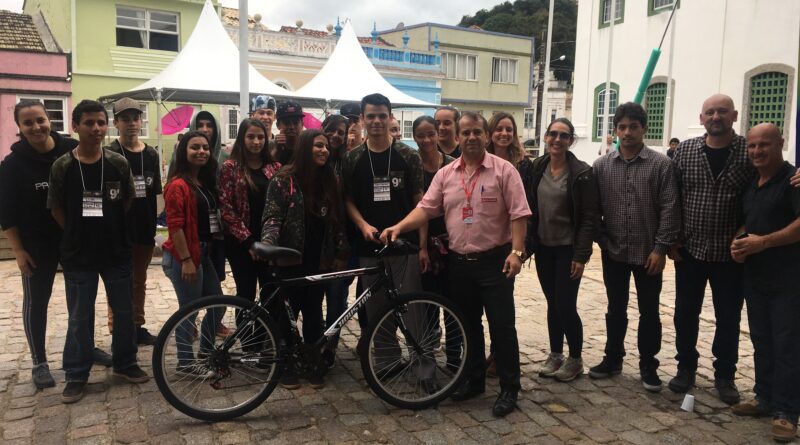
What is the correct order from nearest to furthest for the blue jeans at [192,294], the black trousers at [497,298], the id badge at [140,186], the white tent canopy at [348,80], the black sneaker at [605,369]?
the blue jeans at [192,294] < the black trousers at [497,298] < the black sneaker at [605,369] < the id badge at [140,186] < the white tent canopy at [348,80]

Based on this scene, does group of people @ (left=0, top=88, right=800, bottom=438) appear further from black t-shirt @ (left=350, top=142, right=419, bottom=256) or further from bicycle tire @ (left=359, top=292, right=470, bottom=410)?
bicycle tire @ (left=359, top=292, right=470, bottom=410)

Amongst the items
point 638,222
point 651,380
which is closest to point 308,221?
point 638,222

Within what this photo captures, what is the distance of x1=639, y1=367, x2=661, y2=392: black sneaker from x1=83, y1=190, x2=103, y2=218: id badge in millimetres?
3972

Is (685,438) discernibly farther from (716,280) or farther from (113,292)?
(113,292)

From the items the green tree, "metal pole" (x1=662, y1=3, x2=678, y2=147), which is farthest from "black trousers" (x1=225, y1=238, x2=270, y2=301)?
the green tree

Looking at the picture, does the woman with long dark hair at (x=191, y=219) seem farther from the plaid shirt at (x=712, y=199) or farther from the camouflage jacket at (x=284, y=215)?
the plaid shirt at (x=712, y=199)

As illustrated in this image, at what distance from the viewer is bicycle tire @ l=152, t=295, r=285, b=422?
3.92m

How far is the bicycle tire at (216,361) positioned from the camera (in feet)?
12.8

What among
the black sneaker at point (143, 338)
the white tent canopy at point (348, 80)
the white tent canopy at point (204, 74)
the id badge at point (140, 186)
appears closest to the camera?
the id badge at point (140, 186)

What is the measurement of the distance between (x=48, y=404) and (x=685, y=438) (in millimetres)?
4061

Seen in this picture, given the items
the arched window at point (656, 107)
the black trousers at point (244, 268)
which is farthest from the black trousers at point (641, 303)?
the arched window at point (656, 107)

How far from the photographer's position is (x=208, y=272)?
4.87 metres

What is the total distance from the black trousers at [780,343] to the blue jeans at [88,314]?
4.22 m

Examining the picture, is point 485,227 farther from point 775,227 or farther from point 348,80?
point 348,80
